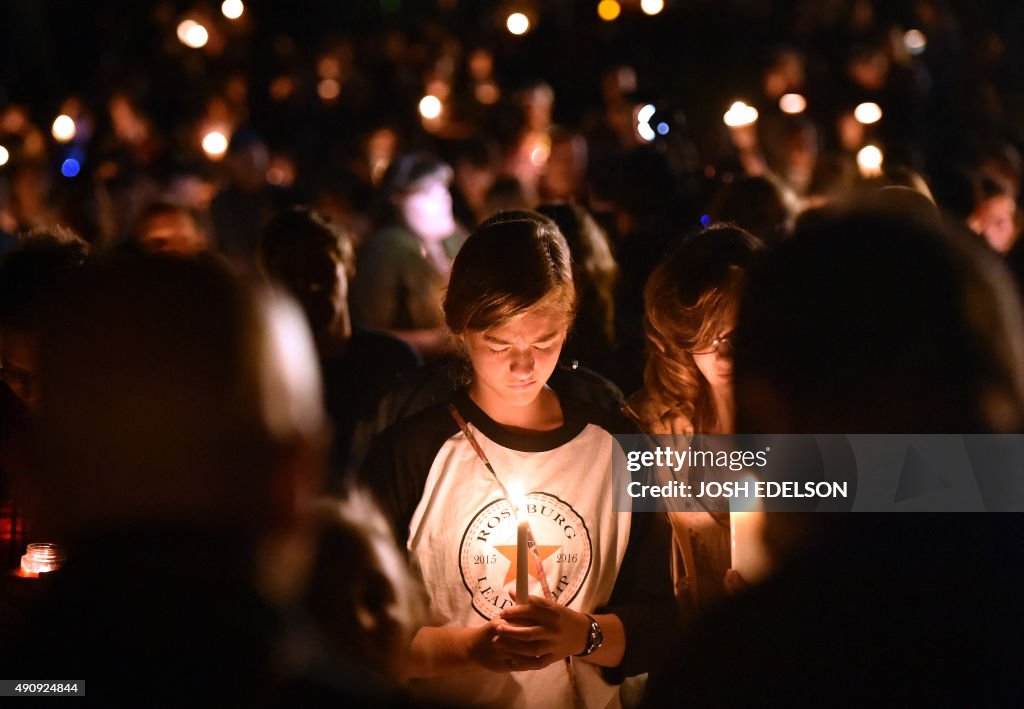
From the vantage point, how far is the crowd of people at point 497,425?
4.04ft

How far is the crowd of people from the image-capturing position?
1.23 metres

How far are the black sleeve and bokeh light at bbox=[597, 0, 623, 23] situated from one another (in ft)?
28.8

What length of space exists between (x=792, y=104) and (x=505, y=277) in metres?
6.85

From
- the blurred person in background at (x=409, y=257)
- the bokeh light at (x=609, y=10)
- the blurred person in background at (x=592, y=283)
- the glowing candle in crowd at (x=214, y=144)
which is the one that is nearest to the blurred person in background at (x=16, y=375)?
the blurred person in background at (x=592, y=283)

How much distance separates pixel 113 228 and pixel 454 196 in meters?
2.39

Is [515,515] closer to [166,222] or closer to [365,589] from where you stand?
Answer: [365,589]

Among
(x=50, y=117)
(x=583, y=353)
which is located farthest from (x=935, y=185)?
(x=50, y=117)

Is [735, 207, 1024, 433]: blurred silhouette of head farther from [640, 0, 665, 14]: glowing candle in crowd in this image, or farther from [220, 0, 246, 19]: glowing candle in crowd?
[220, 0, 246, 19]: glowing candle in crowd

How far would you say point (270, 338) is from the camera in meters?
1.25

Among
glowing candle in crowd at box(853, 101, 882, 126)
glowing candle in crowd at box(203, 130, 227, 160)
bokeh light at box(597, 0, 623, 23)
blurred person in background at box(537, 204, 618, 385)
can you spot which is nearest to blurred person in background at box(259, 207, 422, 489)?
blurred person in background at box(537, 204, 618, 385)

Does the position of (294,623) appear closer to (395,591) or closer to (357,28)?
(395,591)

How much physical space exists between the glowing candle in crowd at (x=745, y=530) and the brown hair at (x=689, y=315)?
0.30m

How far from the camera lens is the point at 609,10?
10.6 meters

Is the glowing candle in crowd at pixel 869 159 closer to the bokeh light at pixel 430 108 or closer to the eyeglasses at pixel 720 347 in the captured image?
the eyeglasses at pixel 720 347
